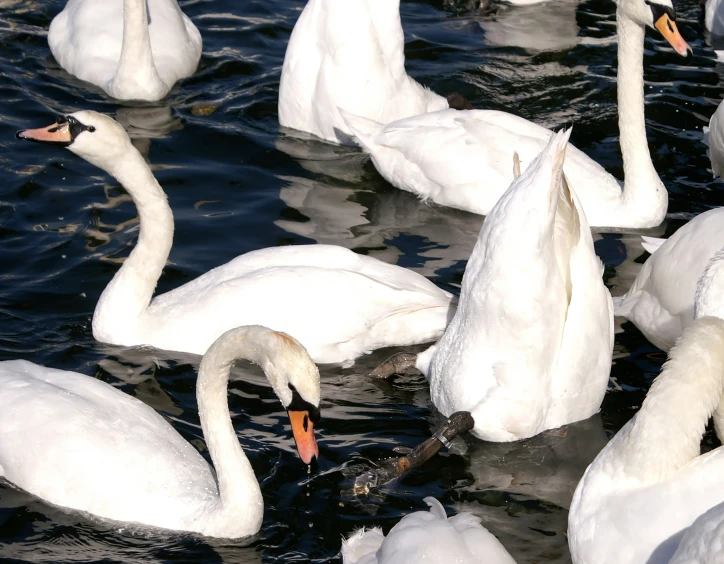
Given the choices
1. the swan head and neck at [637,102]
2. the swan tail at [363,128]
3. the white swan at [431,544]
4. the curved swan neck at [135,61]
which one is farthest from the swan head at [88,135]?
the swan head and neck at [637,102]

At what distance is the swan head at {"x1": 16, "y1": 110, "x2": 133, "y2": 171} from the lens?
22.5 ft

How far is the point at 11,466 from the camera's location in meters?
5.73

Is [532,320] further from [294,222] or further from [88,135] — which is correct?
[294,222]

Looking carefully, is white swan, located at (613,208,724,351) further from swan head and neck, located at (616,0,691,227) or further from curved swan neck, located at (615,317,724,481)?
curved swan neck, located at (615,317,724,481)

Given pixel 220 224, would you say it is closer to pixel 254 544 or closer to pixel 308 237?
pixel 308 237

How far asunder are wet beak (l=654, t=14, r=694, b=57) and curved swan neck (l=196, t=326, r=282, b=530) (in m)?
4.59

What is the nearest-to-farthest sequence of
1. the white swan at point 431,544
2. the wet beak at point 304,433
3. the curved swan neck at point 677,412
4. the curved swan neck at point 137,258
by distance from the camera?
the white swan at point 431,544 < the curved swan neck at point 677,412 < the wet beak at point 304,433 < the curved swan neck at point 137,258

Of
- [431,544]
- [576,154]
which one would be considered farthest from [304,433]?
[576,154]

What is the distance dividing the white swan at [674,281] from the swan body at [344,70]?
122 inches

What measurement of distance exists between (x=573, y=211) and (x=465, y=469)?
1396 mm

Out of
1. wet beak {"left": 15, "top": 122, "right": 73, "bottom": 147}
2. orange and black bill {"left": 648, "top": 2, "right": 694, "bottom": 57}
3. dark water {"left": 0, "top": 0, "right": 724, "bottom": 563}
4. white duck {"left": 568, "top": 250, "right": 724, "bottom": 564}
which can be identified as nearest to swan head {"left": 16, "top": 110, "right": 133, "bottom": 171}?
wet beak {"left": 15, "top": 122, "right": 73, "bottom": 147}

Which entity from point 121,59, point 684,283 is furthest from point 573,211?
point 121,59

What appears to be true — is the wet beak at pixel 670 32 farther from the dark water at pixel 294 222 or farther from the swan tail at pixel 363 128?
the swan tail at pixel 363 128

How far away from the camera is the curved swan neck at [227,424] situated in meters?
5.39
